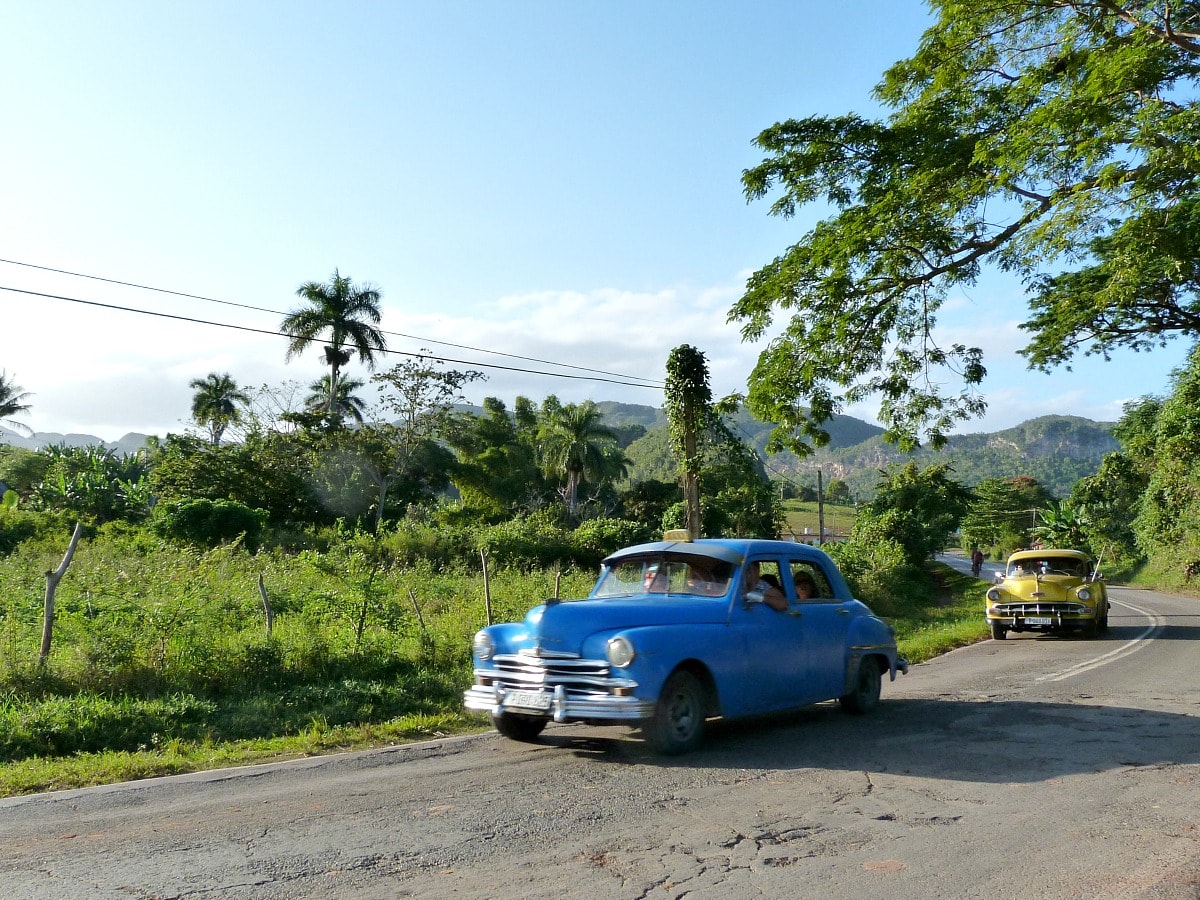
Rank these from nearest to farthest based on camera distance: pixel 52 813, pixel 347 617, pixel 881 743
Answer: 1. pixel 52 813
2. pixel 881 743
3. pixel 347 617

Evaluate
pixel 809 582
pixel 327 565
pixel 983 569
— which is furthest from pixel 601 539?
pixel 983 569

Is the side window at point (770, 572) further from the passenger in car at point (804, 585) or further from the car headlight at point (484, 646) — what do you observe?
the car headlight at point (484, 646)

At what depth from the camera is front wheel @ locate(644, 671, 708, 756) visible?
7.54 meters

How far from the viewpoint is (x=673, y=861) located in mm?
5109

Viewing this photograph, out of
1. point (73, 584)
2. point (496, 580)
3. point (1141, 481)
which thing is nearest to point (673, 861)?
point (73, 584)

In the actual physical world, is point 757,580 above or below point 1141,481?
below

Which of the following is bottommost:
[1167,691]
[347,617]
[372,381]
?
[1167,691]

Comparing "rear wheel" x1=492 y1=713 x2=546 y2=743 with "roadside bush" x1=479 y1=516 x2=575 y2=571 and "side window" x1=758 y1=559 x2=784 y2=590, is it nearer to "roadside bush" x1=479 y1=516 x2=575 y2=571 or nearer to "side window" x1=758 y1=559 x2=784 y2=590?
"side window" x1=758 y1=559 x2=784 y2=590

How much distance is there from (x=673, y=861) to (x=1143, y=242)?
13704 millimetres

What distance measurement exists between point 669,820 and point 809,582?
421 cm

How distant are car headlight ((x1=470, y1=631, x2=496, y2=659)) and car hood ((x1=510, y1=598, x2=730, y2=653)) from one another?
24cm

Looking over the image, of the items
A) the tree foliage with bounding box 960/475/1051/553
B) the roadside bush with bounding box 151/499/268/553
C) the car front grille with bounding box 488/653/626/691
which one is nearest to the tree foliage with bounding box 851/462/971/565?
the roadside bush with bounding box 151/499/268/553

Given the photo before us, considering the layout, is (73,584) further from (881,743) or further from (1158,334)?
(1158,334)

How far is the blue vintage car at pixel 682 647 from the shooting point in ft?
24.5
